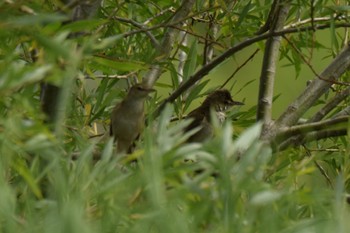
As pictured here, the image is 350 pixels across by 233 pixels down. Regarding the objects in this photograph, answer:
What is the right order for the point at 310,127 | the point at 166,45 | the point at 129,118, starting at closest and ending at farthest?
the point at 310,127
the point at 166,45
the point at 129,118

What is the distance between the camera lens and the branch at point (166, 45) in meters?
3.79

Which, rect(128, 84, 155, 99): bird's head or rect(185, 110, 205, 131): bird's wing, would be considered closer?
rect(128, 84, 155, 99): bird's head

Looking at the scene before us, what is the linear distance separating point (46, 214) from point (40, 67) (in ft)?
1.05

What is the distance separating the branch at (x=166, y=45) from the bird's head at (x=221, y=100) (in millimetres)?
803

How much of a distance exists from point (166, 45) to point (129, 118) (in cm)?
41

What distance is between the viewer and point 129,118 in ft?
13.7

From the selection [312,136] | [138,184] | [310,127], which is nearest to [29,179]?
[138,184]

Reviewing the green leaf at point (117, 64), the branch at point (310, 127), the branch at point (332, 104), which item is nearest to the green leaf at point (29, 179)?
the green leaf at point (117, 64)

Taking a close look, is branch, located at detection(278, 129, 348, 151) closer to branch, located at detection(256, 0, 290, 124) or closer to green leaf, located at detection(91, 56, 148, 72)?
branch, located at detection(256, 0, 290, 124)

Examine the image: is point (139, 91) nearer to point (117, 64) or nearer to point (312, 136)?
point (312, 136)

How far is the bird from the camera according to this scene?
13.1 feet

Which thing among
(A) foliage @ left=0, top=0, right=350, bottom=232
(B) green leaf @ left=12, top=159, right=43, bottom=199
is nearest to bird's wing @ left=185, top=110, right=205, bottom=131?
(A) foliage @ left=0, top=0, right=350, bottom=232

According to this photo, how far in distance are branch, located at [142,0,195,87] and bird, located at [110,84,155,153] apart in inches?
2.1

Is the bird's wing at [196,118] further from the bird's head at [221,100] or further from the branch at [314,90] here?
the branch at [314,90]
